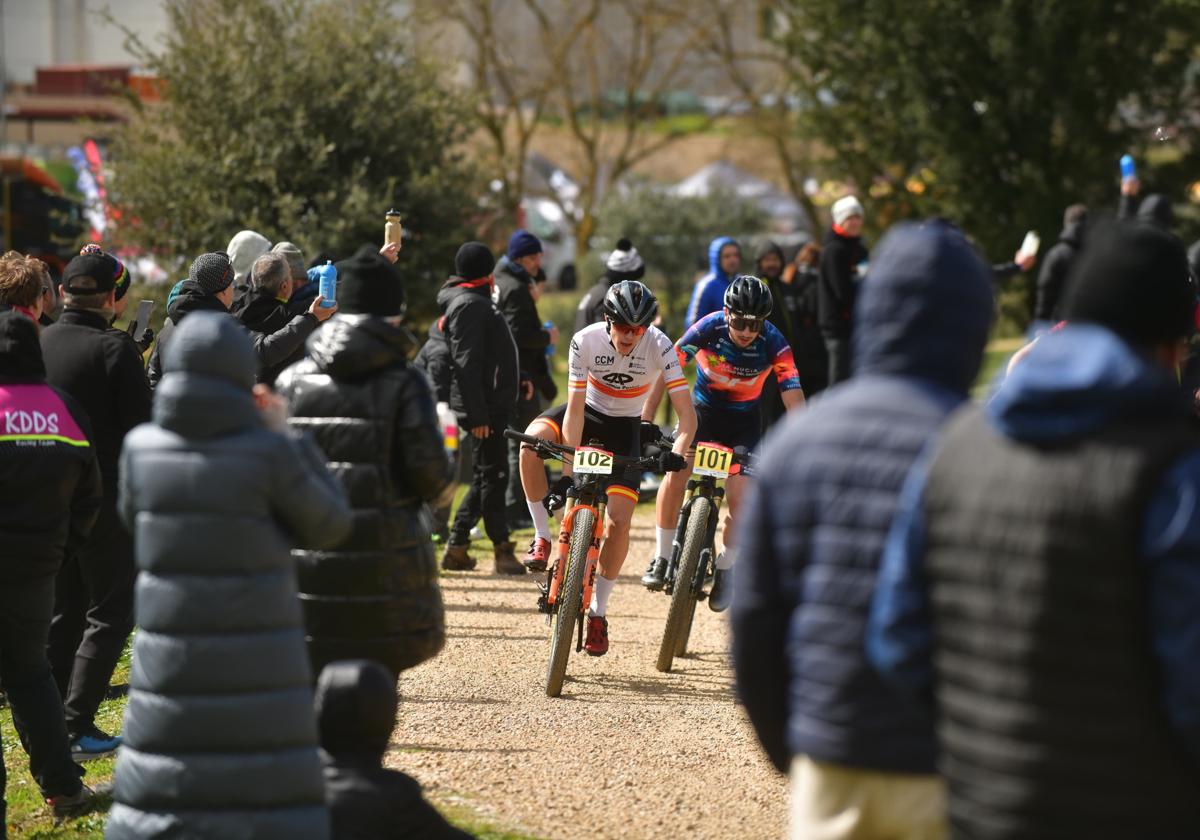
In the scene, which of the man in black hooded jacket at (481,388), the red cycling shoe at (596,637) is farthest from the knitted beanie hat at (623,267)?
the red cycling shoe at (596,637)

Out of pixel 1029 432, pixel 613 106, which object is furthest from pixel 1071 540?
pixel 613 106

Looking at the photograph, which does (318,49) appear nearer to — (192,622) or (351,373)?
(351,373)

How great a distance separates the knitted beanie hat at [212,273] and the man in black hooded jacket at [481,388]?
8.10 feet

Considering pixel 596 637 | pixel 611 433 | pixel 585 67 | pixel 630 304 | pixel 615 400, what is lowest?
pixel 596 637

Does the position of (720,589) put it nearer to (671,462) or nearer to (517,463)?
(671,462)

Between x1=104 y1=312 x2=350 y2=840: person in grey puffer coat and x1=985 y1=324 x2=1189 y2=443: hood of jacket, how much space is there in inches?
79.3

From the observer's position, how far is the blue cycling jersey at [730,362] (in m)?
8.88

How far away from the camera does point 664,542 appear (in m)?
9.05

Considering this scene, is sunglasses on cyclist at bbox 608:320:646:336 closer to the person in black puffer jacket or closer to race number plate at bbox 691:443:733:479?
race number plate at bbox 691:443:733:479

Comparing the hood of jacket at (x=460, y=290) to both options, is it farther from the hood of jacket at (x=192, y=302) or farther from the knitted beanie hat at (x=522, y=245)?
the hood of jacket at (x=192, y=302)

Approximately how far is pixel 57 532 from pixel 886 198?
69.5ft

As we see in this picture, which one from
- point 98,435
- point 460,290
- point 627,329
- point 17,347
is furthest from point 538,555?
point 17,347

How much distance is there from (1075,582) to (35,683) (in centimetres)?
442

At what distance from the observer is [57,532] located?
241 inches
